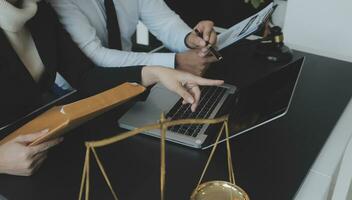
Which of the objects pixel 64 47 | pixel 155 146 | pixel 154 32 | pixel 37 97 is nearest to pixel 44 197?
pixel 155 146

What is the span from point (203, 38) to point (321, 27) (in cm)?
58

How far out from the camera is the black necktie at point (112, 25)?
1.31 m

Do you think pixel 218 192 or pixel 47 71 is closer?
pixel 218 192

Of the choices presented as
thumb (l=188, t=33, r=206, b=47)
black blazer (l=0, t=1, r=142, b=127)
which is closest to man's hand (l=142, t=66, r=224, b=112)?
black blazer (l=0, t=1, r=142, b=127)

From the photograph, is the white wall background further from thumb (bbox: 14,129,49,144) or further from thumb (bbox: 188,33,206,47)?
thumb (bbox: 14,129,49,144)

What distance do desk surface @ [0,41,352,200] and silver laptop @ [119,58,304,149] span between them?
4 cm

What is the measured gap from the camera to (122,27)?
56.3 inches

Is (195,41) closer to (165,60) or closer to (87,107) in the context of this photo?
(165,60)

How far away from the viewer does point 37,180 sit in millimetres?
743

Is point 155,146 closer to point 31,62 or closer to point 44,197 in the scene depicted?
point 44,197

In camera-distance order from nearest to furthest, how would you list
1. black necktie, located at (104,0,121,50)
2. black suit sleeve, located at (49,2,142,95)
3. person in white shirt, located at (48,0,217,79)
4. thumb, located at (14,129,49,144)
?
1. thumb, located at (14,129,49,144)
2. black suit sleeve, located at (49,2,142,95)
3. person in white shirt, located at (48,0,217,79)
4. black necktie, located at (104,0,121,50)

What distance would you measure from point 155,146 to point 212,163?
0.14 metres

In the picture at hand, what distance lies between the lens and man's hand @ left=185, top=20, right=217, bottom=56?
1.20 m

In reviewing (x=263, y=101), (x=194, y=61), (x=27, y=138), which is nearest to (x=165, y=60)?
(x=194, y=61)
